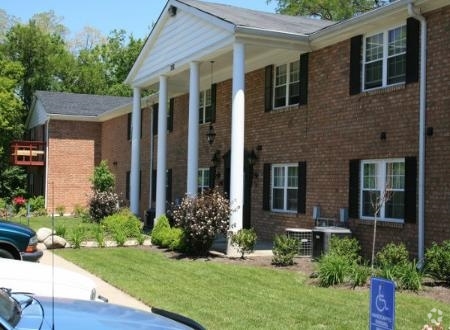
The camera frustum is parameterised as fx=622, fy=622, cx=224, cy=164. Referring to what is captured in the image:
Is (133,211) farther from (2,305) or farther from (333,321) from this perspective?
(2,305)

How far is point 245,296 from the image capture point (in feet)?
32.6

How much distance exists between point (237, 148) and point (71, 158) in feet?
79.2

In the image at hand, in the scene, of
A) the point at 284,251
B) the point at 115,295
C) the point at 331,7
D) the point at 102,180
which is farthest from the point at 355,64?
the point at 331,7

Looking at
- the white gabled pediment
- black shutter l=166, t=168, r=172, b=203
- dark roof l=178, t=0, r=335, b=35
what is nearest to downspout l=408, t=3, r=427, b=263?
dark roof l=178, t=0, r=335, b=35

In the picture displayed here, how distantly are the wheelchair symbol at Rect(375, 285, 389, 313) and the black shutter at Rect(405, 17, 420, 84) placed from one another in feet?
31.8

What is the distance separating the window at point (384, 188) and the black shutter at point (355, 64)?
6.06 ft

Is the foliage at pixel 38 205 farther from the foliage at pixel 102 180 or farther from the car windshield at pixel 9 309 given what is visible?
the car windshield at pixel 9 309

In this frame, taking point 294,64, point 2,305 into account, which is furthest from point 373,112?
point 2,305

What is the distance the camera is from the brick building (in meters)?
13.0

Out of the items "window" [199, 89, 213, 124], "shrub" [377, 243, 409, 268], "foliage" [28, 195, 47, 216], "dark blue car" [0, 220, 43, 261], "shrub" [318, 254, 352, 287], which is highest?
"window" [199, 89, 213, 124]

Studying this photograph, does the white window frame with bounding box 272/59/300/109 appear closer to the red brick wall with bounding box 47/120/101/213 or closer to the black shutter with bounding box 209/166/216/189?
the black shutter with bounding box 209/166/216/189

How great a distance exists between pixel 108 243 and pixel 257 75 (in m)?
6.99

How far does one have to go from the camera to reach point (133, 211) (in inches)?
966

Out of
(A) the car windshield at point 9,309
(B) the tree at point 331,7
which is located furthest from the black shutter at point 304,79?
(B) the tree at point 331,7
